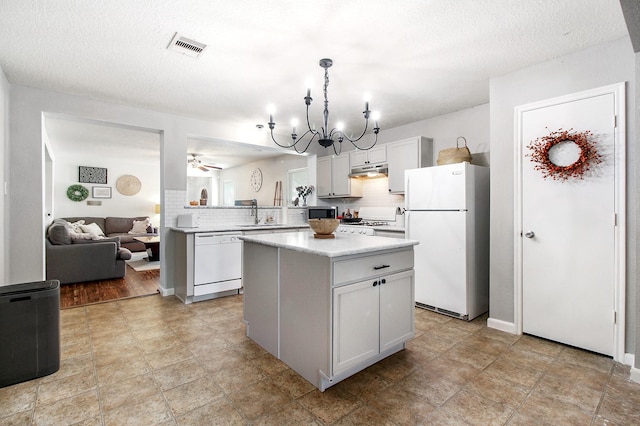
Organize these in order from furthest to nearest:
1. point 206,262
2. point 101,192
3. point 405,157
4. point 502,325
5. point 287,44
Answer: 1. point 101,192
2. point 405,157
3. point 206,262
4. point 502,325
5. point 287,44

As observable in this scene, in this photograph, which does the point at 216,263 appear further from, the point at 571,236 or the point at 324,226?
the point at 571,236

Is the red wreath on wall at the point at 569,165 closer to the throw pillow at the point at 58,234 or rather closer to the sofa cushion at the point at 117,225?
the throw pillow at the point at 58,234

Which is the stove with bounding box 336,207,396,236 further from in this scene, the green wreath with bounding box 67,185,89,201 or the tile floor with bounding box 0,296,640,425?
the green wreath with bounding box 67,185,89,201

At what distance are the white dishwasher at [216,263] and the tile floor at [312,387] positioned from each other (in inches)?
38.6

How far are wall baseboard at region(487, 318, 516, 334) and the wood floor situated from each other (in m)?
4.04

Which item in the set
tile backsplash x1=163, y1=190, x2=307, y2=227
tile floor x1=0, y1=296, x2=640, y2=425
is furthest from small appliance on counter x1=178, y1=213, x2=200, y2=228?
tile floor x1=0, y1=296, x2=640, y2=425

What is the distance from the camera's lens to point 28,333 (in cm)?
200

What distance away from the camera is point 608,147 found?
2299 millimetres

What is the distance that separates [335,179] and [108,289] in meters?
3.73

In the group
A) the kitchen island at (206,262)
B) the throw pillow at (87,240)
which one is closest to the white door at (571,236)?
the kitchen island at (206,262)

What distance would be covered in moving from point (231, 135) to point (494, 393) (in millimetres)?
4245

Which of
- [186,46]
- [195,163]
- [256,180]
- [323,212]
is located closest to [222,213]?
[323,212]

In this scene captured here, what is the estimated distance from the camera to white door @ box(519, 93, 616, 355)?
7.59 feet

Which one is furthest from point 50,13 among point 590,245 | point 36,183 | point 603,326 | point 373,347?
point 603,326
